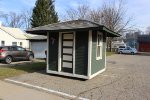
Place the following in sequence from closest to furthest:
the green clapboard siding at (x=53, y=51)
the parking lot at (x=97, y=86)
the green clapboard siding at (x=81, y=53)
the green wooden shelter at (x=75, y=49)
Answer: the parking lot at (x=97, y=86), the green wooden shelter at (x=75, y=49), the green clapboard siding at (x=81, y=53), the green clapboard siding at (x=53, y=51)

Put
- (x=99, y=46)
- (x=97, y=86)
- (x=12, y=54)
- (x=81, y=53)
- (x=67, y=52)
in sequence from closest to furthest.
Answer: (x=97, y=86) → (x=81, y=53) → (x=67, y=52) → (x=99, y=46) → (x=12, y=54)

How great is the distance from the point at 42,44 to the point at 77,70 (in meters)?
16.3

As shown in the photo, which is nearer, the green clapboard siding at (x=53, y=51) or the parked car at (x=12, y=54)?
the green clapboard siding at (x=53, y=51)

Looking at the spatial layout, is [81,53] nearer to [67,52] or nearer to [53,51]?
[67,52]

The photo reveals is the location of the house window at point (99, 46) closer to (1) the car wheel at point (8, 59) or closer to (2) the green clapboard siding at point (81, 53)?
(2) the green clapboard siding at point (81, 53)

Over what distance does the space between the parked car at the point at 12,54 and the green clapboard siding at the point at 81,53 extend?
1082 centimetres

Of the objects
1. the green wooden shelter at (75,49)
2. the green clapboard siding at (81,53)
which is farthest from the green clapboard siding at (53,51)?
the green clapboard siding at (81,53)

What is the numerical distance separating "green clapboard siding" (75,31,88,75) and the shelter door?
0.52 meters

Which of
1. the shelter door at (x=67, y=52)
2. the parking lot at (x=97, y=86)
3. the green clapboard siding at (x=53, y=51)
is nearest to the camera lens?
the parking lot at (x=97, y=86)

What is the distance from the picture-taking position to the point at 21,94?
28.8ft

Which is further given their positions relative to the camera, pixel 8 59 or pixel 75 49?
pixel 8 59

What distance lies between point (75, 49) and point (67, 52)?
29.7 inches

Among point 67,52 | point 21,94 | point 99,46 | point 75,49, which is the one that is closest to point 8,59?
point 67,52

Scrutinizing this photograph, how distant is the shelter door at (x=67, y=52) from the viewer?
12.3 metres
